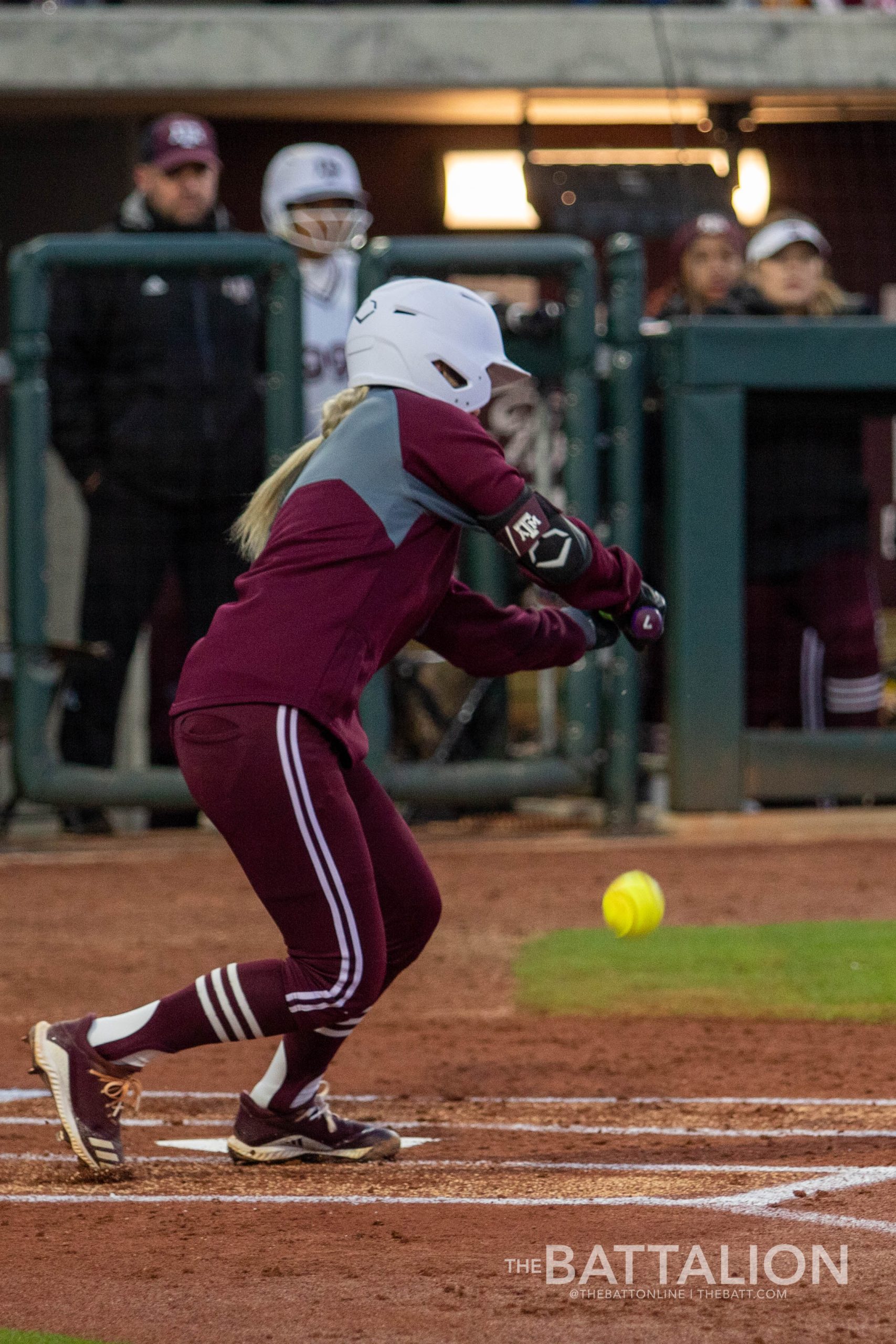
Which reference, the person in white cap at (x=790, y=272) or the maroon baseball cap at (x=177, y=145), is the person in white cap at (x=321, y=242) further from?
the person in white cap at (x=790, y=272)

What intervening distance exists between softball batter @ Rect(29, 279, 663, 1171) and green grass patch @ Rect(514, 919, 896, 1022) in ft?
6.35

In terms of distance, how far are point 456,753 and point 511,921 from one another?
65.1 inches

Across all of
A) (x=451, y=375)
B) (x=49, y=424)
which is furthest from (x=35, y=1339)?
(x=49, y=424)

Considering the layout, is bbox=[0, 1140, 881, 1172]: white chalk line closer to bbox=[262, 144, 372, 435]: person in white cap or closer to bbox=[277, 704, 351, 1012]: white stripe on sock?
bbox=[277, 704, 351, 1012]: white stripe on sock

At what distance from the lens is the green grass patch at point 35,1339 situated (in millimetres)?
3033

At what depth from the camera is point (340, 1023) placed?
164 inches

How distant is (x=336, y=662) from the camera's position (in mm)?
3996

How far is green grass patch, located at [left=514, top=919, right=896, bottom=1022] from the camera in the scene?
5.99 m

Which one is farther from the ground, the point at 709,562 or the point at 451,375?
the point at 451,375

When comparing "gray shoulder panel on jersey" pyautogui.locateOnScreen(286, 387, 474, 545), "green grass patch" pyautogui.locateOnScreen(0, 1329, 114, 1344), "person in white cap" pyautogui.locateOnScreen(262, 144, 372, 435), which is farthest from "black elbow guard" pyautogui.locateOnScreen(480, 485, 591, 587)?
"person in white cap" pyautogui.locateOnScreen(262, 144, 372, 435)

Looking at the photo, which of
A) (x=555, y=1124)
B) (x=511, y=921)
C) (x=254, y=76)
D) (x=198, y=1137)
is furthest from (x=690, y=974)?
(x=254, y=76)

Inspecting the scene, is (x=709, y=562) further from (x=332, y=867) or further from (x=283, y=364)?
(x=332, y=867)

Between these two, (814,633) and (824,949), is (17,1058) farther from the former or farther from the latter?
(814,633)

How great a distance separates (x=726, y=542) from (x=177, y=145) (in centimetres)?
290
